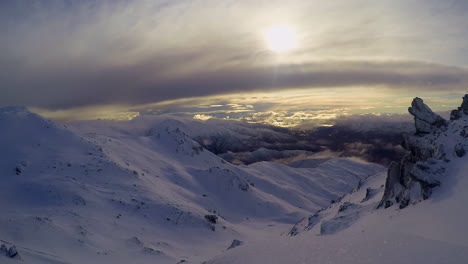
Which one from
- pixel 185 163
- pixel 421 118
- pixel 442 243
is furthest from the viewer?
pixel 185 163

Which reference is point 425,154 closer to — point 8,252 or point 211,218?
point 8,252

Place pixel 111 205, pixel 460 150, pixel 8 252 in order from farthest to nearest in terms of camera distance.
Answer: pixel 111 205, pixel 8 252, pixel 460 150

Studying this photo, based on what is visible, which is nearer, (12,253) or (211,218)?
(12,253)

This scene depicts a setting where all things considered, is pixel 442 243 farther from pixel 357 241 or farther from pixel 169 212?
pixel 169 212

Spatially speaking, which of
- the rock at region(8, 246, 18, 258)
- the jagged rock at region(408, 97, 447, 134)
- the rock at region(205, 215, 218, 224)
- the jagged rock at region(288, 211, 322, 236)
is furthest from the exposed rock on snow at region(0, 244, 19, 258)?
the rock at region(205, 215, 218, 224)

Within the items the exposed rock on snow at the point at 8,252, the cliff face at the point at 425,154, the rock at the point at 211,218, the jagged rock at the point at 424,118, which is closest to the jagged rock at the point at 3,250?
the exposed rock on snow at the point at 8,252

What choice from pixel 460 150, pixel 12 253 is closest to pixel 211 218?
pixel 12 253

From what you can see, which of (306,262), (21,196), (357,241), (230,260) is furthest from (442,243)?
(21,196)

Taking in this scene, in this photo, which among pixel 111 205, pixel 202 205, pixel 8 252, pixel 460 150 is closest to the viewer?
pixel 460 150
